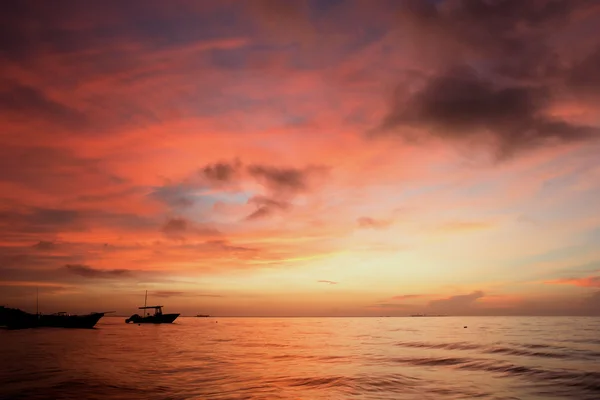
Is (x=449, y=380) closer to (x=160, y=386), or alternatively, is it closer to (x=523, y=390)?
(x=523, y=390)

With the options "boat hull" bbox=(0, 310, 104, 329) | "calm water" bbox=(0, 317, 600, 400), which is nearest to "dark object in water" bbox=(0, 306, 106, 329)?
"boat hull" bbox=(0, 310, 104, 329)

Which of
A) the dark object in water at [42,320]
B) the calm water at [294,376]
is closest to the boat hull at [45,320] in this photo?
the dark object in water at [42,320]

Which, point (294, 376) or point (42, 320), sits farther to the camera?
point (42, 320)

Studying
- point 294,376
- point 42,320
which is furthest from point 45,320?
point 294,376

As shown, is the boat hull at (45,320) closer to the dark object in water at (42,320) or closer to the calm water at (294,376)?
the dark object in water at (42,320)

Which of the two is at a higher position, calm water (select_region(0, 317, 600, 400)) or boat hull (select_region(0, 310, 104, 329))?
calm water (select_region(0, 317, 600, 400))

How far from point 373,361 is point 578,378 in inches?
847

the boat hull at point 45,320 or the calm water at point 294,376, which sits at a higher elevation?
the calm water at point 294,376

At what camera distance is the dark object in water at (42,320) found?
416 feet

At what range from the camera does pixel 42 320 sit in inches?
5276

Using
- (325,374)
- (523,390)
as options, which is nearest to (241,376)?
(325,374)

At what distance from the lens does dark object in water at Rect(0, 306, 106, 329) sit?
12681cm

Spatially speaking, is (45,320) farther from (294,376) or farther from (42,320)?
(294,376)

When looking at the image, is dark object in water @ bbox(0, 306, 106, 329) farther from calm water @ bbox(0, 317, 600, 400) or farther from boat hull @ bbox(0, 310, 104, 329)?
calm water @ bbox(0, 317, 600, 400)
